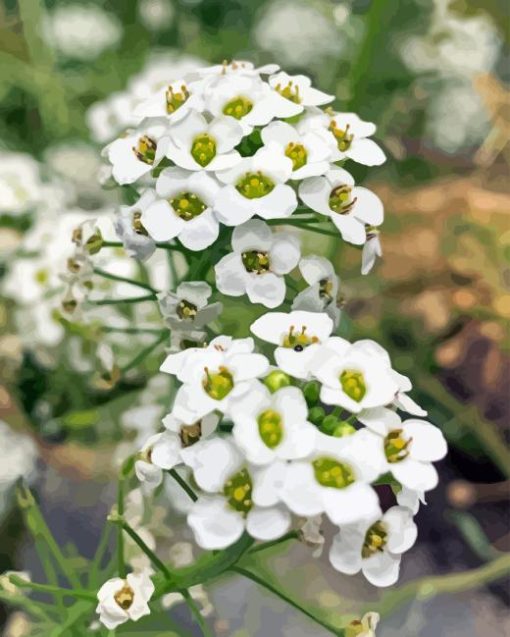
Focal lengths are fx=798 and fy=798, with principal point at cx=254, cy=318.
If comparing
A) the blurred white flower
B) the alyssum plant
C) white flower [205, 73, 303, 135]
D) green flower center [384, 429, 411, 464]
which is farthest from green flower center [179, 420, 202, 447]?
the blurred white flower

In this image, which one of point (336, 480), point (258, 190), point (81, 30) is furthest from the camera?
point (81, 30)

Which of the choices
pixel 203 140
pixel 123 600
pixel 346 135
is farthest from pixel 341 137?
pixel 123 600

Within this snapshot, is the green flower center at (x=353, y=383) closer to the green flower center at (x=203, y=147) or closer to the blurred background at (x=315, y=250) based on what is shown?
the green flower center at (x=203, y=147)

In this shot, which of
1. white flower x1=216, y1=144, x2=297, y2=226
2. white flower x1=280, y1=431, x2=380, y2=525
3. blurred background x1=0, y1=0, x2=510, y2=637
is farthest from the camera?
blurred background x1=0, y1=0, x2=510, y2=637

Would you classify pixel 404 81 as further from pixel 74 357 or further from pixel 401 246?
pixel 74 357

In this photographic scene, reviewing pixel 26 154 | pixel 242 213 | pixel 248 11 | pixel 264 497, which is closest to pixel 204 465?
pixel 264 497

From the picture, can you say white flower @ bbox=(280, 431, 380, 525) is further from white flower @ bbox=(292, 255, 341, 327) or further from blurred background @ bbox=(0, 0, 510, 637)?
blurred background @ bbox=(0, 0, 510, 637)

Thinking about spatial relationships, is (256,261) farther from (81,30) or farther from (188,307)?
(81,30)

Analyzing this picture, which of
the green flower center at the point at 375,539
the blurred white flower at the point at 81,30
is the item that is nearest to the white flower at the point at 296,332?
the green flower center at the point at 375,539

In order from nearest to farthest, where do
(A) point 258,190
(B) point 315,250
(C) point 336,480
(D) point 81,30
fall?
1. (C) point 336,480
2. (A) point 258,190
3. (B) point 315,250
4. (D) point 81,30
